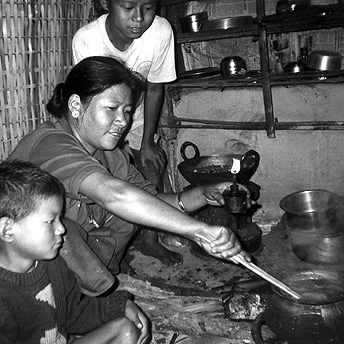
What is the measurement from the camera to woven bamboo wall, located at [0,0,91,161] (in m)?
3.08

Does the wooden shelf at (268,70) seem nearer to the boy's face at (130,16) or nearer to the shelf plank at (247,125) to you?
the shelf plank at (247,125)

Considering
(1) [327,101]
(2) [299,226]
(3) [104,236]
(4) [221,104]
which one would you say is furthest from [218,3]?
(3) [104,236]

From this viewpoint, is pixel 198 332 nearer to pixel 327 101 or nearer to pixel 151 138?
pixel 151 138

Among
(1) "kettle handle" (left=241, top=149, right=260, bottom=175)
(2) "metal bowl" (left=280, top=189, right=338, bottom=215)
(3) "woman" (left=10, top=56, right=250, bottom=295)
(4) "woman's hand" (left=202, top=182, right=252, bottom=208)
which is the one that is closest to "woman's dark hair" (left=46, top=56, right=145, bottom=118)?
(3) "woman" (left=10, top=56, right=250, bottom=295)

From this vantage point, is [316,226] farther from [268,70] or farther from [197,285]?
[268,70]

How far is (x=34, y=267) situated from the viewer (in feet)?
6.89

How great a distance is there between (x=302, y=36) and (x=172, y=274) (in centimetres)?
308

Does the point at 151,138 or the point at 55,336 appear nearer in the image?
the point at 55,336

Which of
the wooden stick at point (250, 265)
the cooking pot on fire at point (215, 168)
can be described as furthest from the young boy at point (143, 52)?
the wooden stick at point (250, 265)

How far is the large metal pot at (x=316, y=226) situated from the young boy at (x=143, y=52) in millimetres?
1125

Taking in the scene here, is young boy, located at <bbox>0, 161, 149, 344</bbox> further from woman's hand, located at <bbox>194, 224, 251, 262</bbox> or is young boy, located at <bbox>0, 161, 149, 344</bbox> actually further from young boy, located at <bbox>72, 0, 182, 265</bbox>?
young boy, located at <bbox>72, 0, 182, 265</bbox>

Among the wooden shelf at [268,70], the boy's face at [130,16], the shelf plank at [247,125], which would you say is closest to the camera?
the boy's face at [130,16]

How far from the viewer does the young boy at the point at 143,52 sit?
350 cm

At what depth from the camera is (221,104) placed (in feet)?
16.8
